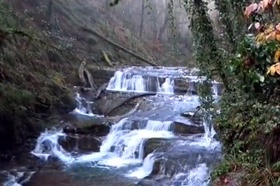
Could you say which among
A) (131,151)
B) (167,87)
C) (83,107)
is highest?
(167,87)

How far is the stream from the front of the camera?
865cm

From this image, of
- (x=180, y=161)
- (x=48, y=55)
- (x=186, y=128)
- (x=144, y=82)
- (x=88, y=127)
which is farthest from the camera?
(x=144, y=82)

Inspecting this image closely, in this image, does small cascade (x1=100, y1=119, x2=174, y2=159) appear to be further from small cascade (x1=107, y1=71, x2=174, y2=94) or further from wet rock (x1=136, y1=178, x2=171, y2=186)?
small cascade (x1=107, y1=71, x2=174, y2=94)

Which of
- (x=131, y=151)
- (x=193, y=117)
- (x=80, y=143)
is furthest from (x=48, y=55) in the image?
(x=131, y=151)

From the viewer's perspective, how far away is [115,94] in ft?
49.4

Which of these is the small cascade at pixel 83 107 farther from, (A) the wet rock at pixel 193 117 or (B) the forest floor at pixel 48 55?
(A) the wet rock at pixel 193 117

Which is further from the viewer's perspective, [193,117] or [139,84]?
[139,84]

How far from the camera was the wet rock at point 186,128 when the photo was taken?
36.6 feet

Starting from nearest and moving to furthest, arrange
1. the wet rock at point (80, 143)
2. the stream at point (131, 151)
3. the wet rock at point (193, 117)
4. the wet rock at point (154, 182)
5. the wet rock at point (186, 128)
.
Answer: the wet rock at point (154, 182), the stream at point (131, 151), the wet rock at point (80, 143), the wet rock at point (186, 128), the wet rock at point (193, 117)

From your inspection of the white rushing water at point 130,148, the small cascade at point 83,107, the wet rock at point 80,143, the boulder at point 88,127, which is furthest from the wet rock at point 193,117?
the small cascade at point 83,107

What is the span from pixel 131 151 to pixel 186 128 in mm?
1862

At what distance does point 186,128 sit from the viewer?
37.1ft

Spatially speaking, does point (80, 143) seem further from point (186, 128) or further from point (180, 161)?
point (180, 161)

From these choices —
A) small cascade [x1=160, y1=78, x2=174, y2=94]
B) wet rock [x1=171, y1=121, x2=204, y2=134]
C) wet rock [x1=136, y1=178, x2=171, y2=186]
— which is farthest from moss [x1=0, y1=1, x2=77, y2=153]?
wet rock [x1=171, y1=121, x2=204, y2=134]
